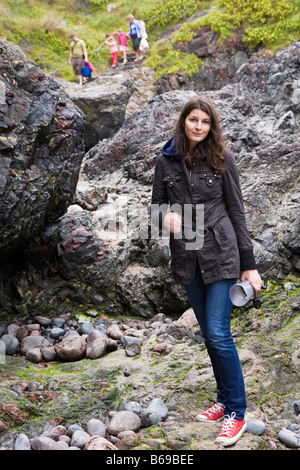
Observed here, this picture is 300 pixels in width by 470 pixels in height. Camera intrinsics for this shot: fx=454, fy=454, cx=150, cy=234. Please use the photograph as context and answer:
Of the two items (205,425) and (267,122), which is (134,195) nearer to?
(267,122)

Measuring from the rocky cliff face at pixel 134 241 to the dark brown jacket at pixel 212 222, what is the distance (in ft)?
11.6

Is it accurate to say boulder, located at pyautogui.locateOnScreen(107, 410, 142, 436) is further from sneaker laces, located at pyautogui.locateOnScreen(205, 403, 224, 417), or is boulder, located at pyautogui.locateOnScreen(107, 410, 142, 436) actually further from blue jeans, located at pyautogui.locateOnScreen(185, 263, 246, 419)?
blue jeans, located at pyautogui.locateOnScreen(185, 263, 246, 419)

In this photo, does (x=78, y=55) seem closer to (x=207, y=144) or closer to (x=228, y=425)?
(x=207, y=144)

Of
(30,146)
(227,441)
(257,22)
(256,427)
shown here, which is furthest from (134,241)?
(257,22)

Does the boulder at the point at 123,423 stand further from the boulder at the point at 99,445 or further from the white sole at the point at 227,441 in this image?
the white sole at the point at 227,441

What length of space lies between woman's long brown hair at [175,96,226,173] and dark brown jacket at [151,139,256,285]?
6cm

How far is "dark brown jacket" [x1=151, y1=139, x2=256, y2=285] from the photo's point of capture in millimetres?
3602

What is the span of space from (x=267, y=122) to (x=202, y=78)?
9.95 metres

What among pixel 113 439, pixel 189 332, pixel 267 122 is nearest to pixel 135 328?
pixel 189 332

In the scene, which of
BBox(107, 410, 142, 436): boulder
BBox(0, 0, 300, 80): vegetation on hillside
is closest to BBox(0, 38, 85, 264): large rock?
BBox(107, 410, 142, 436): boulder

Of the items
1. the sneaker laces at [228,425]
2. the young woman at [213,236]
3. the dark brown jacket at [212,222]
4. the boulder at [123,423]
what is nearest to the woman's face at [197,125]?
the young woman at [213,236]

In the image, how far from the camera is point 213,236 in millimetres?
3627

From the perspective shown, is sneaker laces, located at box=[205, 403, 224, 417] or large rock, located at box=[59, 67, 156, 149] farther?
large rock, located at box=[59, 67, 156, 149]

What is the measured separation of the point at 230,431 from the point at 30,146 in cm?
419
